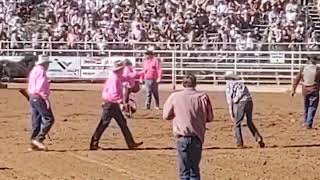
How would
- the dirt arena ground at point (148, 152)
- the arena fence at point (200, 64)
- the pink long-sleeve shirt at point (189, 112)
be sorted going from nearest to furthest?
the pink long-sleeve shirt at point (189, 112)
the dirt arena ground at point (148, 152)
the arena fence at point (200, 64)

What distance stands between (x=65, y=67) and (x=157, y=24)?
4.58 m

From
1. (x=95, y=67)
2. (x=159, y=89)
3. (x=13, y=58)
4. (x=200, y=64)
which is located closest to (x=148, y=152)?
(x=159, y=89)

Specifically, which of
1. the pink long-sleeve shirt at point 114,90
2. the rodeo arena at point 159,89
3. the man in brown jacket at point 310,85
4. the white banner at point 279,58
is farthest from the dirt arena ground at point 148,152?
the white banner at point 279,58

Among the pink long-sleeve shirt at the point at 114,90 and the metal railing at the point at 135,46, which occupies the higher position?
the pink long-sleeve shirt at the point at 114,90

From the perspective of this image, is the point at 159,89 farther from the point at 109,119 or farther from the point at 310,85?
the point at 109,119

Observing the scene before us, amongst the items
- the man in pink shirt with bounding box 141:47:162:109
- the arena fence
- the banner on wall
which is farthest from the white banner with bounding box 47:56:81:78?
the man in pink shirt with bounding box 141:47:162:109

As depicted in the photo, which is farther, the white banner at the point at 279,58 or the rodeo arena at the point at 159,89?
the white banner at the point at 279,58

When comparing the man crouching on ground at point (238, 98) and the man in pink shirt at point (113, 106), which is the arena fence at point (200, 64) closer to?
the man crouching on ground at point (238, 98)

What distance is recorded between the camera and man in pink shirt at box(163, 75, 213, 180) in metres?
10.1

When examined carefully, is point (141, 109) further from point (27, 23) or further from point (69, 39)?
point (27, 23)

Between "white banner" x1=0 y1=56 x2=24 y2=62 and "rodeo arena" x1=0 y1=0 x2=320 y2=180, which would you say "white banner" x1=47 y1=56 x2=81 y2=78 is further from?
"white banner" x1=0 y1=56 x2=24 y2=62

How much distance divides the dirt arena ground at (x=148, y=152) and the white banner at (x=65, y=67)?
10.2 metres

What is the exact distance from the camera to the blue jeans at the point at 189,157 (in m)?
10.0

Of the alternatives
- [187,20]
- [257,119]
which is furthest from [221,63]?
[257,119]
